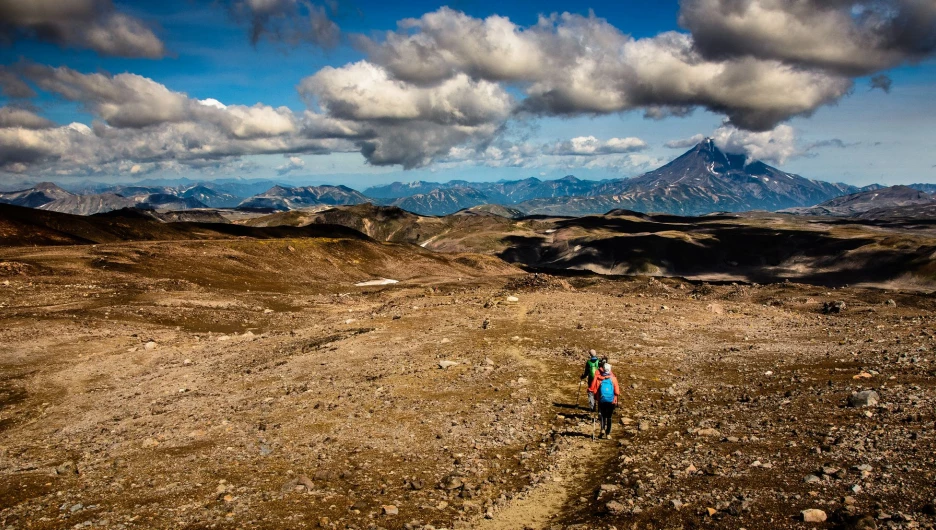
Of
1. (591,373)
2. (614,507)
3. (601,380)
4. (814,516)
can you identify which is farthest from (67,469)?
(814,516)

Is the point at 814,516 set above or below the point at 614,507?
above

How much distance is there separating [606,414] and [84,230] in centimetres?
12418

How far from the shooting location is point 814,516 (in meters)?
10.8

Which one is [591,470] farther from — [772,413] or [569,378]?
[569,378]

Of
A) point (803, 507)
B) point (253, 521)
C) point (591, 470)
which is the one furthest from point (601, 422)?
point (253, 521)

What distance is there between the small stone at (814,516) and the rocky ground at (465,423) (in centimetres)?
10

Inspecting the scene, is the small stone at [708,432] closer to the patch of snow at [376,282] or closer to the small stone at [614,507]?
the small stone at [614,507]

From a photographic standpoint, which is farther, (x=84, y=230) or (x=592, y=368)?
(x=84, y=230)

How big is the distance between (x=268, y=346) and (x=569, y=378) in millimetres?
20545

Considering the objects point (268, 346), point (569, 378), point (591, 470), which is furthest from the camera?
point (268, 346)

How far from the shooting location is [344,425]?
19094 mm

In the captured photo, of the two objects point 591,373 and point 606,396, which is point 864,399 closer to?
point 606,396

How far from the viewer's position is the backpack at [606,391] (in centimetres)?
1747

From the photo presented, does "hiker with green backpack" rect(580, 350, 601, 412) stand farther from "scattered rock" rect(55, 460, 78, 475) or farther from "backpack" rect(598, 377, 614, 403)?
"scattered rock" rect(55, 460, 78, 475)
